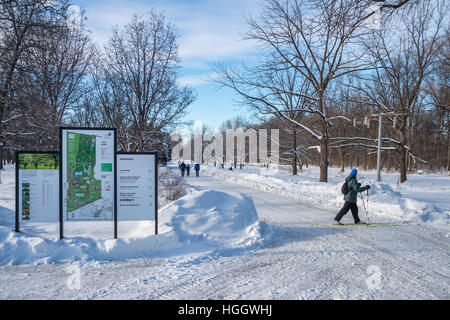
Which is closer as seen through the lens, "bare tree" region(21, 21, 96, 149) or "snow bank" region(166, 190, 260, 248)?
"snow bank" region(166, 190, 260, 248)

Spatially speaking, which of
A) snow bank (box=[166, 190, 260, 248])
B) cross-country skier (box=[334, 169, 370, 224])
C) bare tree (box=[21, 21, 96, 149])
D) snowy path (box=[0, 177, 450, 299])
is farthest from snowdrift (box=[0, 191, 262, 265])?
bare tree (box=[21, 21, 96, 149])

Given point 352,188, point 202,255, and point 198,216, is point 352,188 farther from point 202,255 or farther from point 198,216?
point 202,255

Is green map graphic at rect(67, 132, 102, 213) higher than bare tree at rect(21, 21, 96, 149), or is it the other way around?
bare tree at rect(21, 21, 96, 149)

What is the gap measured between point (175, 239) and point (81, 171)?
2.51 m

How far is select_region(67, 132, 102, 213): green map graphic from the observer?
6.45m

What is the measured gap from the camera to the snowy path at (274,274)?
13.7ft

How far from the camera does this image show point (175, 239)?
20.7 feet
